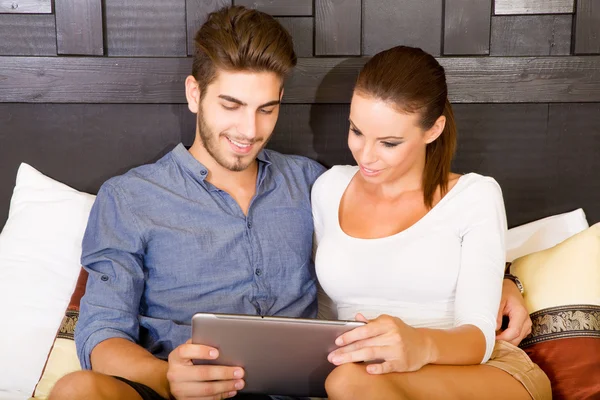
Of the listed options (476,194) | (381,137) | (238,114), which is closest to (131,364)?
(238,114)

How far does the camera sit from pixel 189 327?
62.3 inches

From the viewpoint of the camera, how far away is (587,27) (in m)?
1.92

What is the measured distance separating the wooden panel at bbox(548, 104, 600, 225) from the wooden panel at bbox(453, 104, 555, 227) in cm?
3

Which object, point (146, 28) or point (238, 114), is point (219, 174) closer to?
point (238, 114)

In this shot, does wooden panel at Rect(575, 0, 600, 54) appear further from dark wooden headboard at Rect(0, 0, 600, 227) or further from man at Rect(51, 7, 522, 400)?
man at Rect(51, 7, 522, 400)

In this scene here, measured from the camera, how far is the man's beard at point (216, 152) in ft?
5.34

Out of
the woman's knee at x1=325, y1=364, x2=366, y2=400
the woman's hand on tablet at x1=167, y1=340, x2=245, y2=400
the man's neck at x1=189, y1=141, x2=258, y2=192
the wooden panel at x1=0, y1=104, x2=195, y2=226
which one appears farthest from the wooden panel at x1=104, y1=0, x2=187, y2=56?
the woman's knee at x1=325, y1=364, x2=366, y2=400

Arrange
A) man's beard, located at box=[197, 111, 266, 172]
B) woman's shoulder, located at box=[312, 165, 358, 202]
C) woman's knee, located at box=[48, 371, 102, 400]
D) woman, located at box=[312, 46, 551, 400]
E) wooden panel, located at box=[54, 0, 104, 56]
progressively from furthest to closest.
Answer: wooden panel, located at box=[54, 0, 104, 56] → woman's shoulder, located at box=[312, 165, 358, 202] → man's beard, located at box=[197, 111, 266, 172] → woman, located at box=[312, 46, 551, 400] → woman's knee, located at box=[48, 371, 102, 400]

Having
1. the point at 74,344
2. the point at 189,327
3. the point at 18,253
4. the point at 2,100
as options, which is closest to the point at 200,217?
the point at 189,327

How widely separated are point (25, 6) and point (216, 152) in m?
0.77

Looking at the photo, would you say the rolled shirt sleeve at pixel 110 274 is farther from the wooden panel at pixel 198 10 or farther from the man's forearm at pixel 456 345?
the man's forearm at pixel 456 345

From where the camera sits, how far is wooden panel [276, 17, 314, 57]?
1914mm

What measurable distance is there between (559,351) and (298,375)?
680mm

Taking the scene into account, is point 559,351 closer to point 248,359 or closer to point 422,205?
point 422,205
